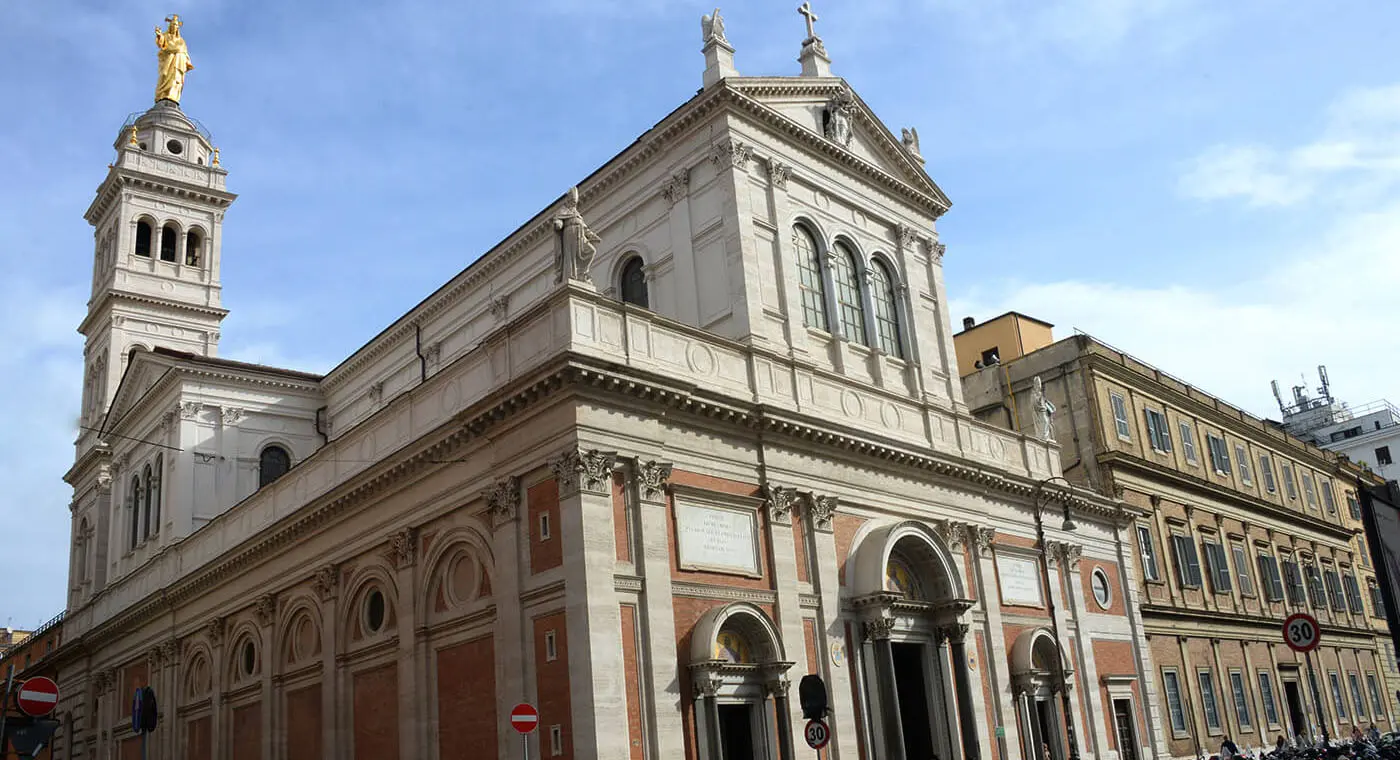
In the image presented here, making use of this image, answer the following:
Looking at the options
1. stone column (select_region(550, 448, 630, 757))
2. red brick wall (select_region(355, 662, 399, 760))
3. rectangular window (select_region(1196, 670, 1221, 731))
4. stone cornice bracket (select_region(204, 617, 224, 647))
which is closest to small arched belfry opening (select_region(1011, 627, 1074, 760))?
rectangular window (select_region(1196, 670, 1221, 731))

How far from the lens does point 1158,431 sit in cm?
4159

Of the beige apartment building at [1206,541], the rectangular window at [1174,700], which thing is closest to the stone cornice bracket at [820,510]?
the beige apartment building at [1206,541]

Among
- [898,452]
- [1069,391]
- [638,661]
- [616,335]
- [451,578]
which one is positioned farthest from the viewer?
[1069,391]

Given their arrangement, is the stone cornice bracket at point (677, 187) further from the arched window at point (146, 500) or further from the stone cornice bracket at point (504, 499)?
the arched window at point (146, 500)

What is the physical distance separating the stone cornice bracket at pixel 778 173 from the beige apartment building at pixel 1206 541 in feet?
36.8

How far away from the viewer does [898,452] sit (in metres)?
26.9

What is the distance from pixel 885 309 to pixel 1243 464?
79.2 feet

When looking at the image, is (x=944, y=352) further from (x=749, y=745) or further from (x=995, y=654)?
(x=749, y=745)

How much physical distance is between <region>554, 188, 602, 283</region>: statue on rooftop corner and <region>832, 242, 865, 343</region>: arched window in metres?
8.39

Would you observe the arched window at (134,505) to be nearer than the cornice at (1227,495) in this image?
No

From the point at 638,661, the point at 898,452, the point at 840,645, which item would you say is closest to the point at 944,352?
the point at 898,452

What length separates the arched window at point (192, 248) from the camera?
48.1 metres

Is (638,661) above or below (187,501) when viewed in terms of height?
below

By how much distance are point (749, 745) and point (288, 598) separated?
43.6ft
